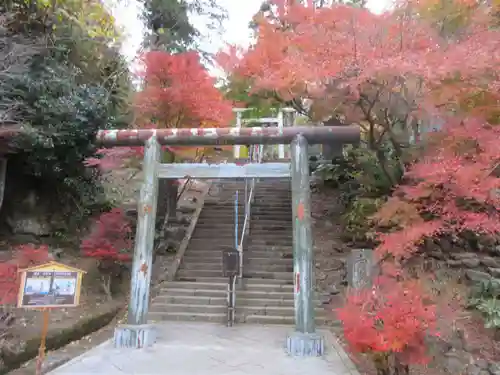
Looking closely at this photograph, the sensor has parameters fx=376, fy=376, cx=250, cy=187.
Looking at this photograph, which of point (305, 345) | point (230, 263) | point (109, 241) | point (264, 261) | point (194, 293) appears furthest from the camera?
point (264, 261)

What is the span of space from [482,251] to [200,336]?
6.59m

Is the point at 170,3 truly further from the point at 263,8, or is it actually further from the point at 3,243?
the point at 3,243

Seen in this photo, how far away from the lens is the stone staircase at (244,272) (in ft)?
27.4

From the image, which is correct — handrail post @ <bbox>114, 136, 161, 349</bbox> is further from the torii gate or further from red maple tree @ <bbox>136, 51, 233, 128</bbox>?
red maple tree @ <bbox>136, 51, 233, 128</bbox>

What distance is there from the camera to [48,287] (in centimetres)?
466

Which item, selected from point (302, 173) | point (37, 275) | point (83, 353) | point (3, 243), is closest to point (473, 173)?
point (302, 173)

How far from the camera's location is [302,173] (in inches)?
275

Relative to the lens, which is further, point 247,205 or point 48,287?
point 247,205

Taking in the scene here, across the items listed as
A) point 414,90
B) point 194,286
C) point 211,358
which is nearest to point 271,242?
point 194,286

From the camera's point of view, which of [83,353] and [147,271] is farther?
[147,271]

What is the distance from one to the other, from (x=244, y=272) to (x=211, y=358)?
3.94 metres

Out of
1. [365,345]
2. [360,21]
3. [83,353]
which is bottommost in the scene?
[83,353]

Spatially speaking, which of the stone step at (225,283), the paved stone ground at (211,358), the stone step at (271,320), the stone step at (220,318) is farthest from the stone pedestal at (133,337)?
the stone step at (225,283)

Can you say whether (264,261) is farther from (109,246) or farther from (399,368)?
(399,368)
